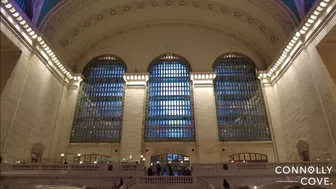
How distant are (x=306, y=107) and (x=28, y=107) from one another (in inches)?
677

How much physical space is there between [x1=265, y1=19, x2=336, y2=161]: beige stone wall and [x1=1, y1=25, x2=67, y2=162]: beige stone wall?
1696cm

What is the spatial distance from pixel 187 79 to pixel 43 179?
13141 millimetres

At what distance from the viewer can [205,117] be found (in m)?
18.2

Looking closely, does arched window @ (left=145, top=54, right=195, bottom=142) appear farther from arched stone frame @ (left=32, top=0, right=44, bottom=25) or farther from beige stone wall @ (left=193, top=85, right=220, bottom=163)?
arched stone frame @ (left=32, top=0, right=44, bottom=25)

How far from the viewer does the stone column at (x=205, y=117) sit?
17.0 metres

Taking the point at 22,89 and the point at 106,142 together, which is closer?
the point at 22,89

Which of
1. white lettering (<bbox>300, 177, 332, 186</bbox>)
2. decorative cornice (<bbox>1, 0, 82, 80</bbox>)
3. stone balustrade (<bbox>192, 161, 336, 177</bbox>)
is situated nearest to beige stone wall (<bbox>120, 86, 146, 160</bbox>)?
decorative cornice (<bbox>1, 0, 82, 80</bbox>)

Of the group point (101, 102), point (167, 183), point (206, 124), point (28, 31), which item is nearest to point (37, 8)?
point (28, 31)

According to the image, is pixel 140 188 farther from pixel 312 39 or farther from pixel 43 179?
pixel 312 39

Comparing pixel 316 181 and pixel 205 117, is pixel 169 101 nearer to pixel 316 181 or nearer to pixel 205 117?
pixel 205 117

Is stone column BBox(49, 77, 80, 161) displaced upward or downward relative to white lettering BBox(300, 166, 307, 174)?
upward

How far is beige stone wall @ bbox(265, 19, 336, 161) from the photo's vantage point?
39.8 ft

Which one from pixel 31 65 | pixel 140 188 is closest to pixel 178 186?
pixel 140 188

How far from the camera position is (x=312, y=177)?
10961 millimetres
